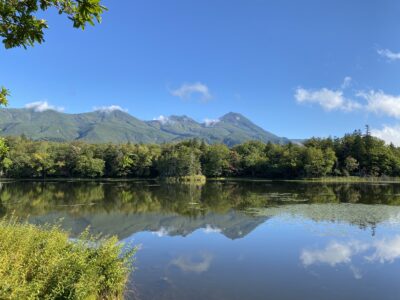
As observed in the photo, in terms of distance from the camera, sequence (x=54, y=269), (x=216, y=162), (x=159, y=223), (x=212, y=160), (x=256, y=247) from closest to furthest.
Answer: (x=54, y=269)
(x=256, y=247)
(x=159, y=223)
(x=216, y=162)
(x=212, y=160)

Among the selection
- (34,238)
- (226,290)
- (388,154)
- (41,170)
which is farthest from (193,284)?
(41,170)

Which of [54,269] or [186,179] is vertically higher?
[186,179]

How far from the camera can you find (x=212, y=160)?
404ft

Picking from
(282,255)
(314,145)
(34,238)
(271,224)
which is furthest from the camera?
(314,145)

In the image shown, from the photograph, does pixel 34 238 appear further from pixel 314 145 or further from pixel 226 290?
pixel 314 145

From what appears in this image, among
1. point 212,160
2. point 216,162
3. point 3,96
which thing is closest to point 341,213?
point 3,96

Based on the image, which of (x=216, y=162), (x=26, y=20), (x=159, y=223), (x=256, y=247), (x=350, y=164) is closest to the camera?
(x=26, y=20)

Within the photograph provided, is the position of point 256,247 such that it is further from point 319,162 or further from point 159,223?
point 319,162

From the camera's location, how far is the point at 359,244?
75.5 ft

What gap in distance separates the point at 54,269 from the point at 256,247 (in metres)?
14.9

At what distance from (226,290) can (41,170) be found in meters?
120

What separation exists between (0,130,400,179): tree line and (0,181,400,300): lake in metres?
71.0

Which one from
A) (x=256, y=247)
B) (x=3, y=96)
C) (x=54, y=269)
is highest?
(x=3, y=96)

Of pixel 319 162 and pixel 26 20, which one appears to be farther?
pixel 319 162
